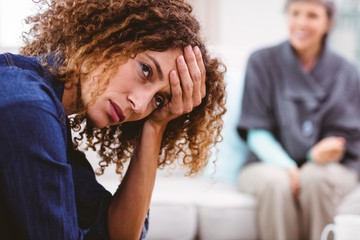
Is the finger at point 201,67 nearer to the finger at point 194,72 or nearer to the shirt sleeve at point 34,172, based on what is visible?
the finger at point 194,72

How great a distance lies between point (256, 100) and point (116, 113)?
1.58 m

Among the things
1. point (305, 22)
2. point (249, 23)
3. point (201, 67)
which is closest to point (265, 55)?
point (305, 22)

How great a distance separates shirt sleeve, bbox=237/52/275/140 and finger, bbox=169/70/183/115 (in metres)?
1.39

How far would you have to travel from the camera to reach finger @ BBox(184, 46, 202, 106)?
1.08m

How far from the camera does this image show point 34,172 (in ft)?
2.82

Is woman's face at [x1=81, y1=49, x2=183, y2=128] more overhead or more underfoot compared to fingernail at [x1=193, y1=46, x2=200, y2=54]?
more underfoot

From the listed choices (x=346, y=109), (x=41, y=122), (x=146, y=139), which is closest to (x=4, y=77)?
(x=41, y=122)

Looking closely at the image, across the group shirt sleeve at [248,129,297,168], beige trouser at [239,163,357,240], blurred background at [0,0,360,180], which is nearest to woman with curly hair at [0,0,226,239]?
beige trouser at [239,163,357,240]

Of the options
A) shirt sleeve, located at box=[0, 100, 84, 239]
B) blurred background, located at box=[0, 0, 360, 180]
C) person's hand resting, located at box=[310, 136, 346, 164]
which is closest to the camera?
shirt sleeve, located at box=[0, 100, 84, 239]

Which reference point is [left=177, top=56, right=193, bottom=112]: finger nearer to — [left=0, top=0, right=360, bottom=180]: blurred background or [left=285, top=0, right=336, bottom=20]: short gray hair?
[left=285, top=0, right=336, bottom=20]: short gray hair

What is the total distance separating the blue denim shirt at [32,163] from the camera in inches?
33.3

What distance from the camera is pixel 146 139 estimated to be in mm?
1199

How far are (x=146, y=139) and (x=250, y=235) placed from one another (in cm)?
119

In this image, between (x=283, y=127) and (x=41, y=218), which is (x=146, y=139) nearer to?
(x=41, y=218)
